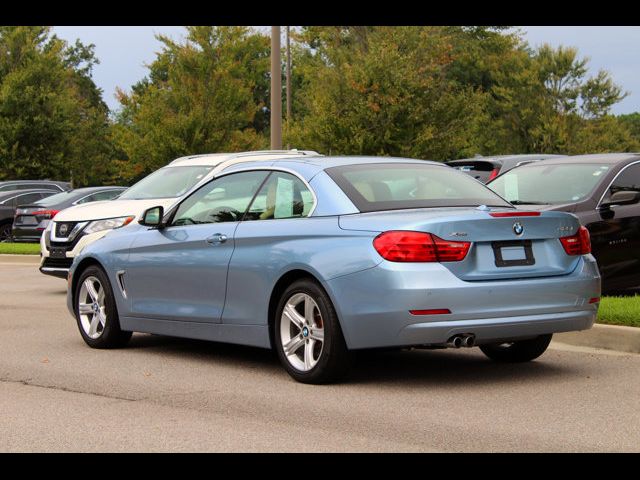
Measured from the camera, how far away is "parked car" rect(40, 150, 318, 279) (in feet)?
47.5

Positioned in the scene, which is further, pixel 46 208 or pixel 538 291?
pixel 46 208

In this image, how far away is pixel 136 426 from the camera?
6387mm

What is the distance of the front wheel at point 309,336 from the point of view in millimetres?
7488

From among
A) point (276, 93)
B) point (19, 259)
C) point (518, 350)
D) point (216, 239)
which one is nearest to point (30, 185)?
point (19, 259)

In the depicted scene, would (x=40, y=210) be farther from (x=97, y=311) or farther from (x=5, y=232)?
(x=97, y=311)

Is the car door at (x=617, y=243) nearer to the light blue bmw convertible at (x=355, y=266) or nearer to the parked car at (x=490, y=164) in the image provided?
the light blue bmw convertible at (x=355, y=266)

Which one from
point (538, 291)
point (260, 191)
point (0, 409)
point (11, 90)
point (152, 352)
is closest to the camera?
point (0, 409)

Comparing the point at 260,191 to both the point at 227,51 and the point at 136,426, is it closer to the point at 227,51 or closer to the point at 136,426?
the point at 136,426

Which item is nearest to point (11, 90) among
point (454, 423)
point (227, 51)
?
point (227, 51)

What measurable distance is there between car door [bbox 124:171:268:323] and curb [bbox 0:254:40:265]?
1229 cm

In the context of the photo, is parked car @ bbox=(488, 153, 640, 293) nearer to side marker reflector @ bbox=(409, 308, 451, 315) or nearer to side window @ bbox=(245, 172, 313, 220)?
side window @ bbox=(245, 172, 313, 220)

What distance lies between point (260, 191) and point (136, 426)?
8.74 ft

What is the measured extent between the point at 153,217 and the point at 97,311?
1122mm

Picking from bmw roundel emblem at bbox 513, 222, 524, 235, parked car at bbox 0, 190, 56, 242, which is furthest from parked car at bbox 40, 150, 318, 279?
parked car at bbox 0, 190, 56, 242
